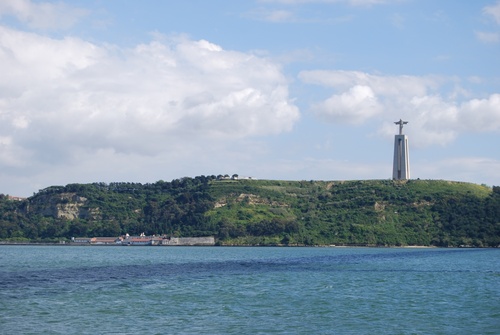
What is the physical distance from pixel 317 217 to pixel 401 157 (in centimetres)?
2585

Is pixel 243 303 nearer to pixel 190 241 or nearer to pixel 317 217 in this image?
pixel 190 241

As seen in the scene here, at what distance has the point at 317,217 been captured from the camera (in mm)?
174250

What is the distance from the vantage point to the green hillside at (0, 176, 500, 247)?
160 metres

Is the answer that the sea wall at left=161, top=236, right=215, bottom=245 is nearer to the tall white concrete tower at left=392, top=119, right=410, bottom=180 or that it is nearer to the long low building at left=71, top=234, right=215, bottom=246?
the long low building at left=71, top=234, right=215, bottom=246

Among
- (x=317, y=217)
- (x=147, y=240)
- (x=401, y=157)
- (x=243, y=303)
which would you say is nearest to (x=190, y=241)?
(x=147, y=240)

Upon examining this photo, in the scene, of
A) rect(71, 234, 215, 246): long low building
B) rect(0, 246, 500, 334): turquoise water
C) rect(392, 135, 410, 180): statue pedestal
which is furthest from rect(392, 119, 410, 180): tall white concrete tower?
rect(0, 246, 500, 334): turquoise water

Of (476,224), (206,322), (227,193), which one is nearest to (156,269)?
(206,322)

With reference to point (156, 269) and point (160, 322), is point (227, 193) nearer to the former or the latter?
point (156, 269)

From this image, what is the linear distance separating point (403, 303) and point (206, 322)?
14.6 metres

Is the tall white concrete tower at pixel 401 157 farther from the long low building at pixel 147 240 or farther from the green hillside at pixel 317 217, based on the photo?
the long low building at pixel 147 240

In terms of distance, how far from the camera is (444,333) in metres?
33.1

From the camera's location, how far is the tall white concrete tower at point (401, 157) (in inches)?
6836

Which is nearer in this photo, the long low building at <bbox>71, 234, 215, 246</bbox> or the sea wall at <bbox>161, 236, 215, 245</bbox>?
the sea wall at <bbox>161, 236, 215, 245</bbox>

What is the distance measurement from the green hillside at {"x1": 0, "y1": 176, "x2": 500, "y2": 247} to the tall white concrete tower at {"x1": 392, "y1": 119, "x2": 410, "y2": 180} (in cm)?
241
